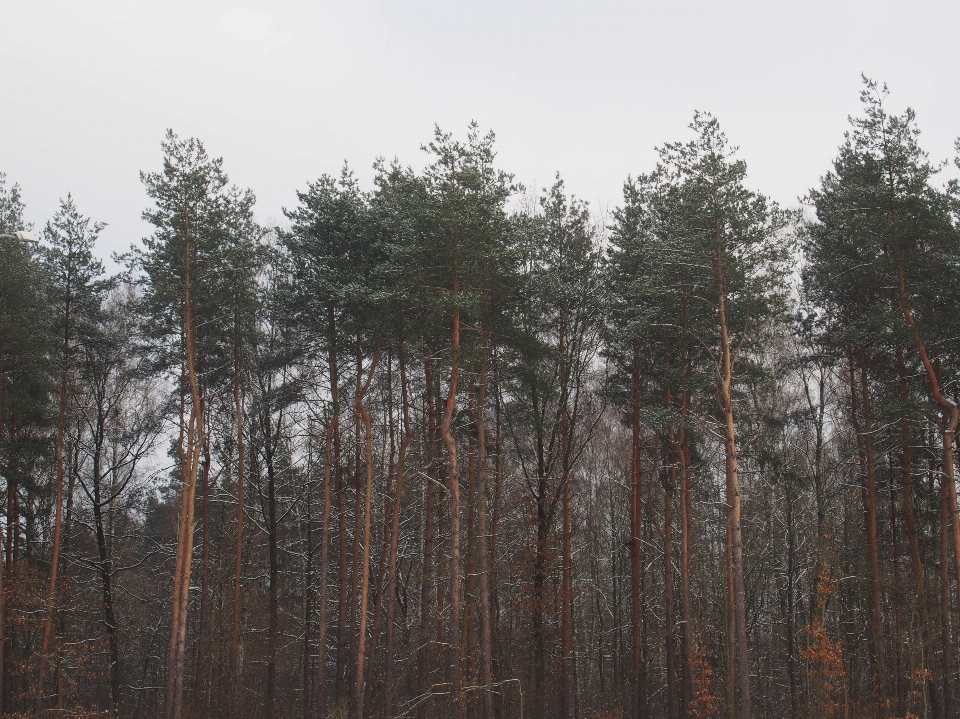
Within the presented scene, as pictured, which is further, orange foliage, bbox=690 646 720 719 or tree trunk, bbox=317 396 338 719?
tree trunk, bbox=317 396 338 719

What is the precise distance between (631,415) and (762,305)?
240 inches

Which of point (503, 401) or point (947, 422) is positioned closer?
point (947, 422)

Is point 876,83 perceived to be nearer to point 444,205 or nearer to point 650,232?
point 650,232

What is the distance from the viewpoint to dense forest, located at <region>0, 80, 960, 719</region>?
54.3 feet

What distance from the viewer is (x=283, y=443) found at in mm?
25250

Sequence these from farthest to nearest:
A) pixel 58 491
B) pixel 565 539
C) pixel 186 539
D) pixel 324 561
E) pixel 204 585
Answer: pixel 204 585
pixel 58 491
pixel 324 561
pixel 565 539
pixel 186 539

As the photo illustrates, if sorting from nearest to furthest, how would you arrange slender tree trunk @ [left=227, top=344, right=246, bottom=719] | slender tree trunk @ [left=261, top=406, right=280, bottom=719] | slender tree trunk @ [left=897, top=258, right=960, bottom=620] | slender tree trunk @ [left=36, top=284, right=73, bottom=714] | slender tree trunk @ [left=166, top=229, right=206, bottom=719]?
slender tree trunk @ [left=897, top=258, right=960, bottom=620] → slender tree trunk @ [left=166, top=229, right=206, bottom=719] → slender tree trunk @ [left=36, top=284, right=73, bottom=714] → slender tree trunk @ [left=227, top=344, right=246, bottom=719] → slender tree trunk @ [left=261, top=406, right=280, bottom=719]

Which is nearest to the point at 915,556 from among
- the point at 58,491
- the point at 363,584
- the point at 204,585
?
the point at 363,584

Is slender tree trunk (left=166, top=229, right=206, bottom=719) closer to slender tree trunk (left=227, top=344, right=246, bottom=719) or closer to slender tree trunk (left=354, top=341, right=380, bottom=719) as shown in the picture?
slender tree trunk (left=227, top=344, right=246, bottom=719)

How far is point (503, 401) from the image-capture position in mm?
21094

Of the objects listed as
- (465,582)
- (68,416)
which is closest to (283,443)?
(68,416)

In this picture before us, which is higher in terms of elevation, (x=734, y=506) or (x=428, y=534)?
(x=734, y=506)

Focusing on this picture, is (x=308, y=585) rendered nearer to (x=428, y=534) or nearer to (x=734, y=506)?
(x=428, y=534)

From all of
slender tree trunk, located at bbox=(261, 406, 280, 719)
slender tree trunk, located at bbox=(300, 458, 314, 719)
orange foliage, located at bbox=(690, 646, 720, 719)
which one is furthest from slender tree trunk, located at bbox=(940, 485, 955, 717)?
slender tree trunk, located at bbox=(261, 406, 280, 719)
